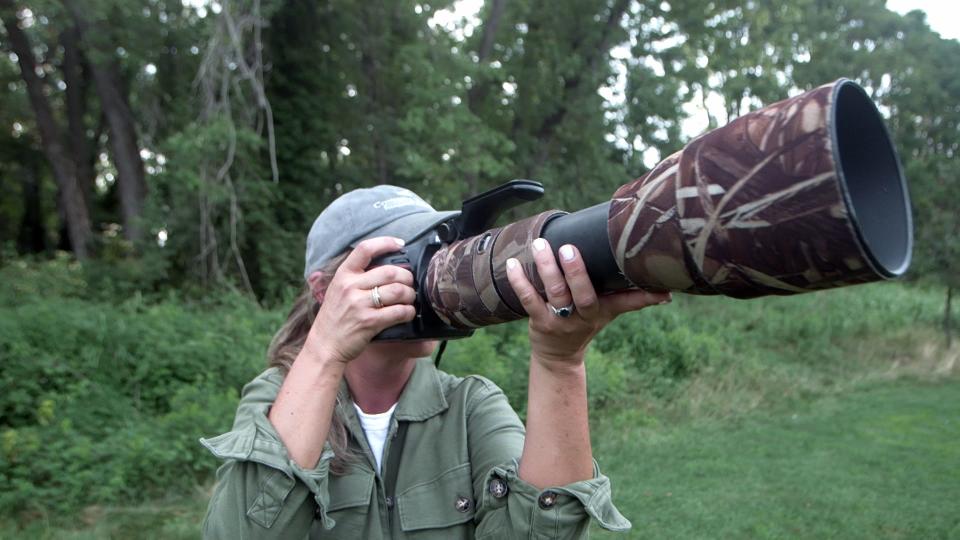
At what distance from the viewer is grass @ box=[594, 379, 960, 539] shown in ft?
17.5

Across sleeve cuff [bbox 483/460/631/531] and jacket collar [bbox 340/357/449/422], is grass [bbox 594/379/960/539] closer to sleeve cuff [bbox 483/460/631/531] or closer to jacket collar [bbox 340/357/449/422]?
jacket collar [bbox 340/357/449/422]

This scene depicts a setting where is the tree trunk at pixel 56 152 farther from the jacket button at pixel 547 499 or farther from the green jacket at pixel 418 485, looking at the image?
the jacket button at pixel 547 499

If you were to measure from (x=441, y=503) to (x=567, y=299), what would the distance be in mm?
757

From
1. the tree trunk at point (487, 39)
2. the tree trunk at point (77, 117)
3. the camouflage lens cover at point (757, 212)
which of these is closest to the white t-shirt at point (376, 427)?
the camouflage lens cover at point (757, 212)

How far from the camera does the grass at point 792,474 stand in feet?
17.5

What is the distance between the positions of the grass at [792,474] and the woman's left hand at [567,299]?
3986mm

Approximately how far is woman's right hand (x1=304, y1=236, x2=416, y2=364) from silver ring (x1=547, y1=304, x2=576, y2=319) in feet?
1.27

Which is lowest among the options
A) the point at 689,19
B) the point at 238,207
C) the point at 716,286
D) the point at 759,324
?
the point at 759,324

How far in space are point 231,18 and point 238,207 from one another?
227 cm

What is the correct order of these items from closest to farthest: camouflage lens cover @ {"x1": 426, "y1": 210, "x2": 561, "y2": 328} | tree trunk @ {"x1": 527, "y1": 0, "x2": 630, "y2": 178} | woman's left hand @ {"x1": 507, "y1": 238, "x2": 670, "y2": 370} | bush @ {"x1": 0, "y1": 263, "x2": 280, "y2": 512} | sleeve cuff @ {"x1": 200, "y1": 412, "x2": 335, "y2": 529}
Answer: woman's left hand @ {"x1": 507, "y1": 238, "x2": 670, "y2": 370} < camouflage lens cover @ {"x1": 426, "y1": 210, "x2": 561, "y2": 328} < sleeve cuff @ {"x1": 200, "y1": 412, "x2": 335, "y2": 529} < bush @ {"x1": 0, "y1": 263, "x2": 280, "y2": 512} < tree trunk @ {"x1": 527, "y1": 0, "x2": 630, "y2": 178}

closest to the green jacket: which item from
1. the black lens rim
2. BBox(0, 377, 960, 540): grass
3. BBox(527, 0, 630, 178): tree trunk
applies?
the black lens rim

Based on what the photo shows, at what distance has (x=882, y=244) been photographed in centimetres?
89

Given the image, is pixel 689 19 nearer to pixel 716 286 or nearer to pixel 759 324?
pixel 759 324

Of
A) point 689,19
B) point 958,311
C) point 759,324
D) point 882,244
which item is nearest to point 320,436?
point 882,244
